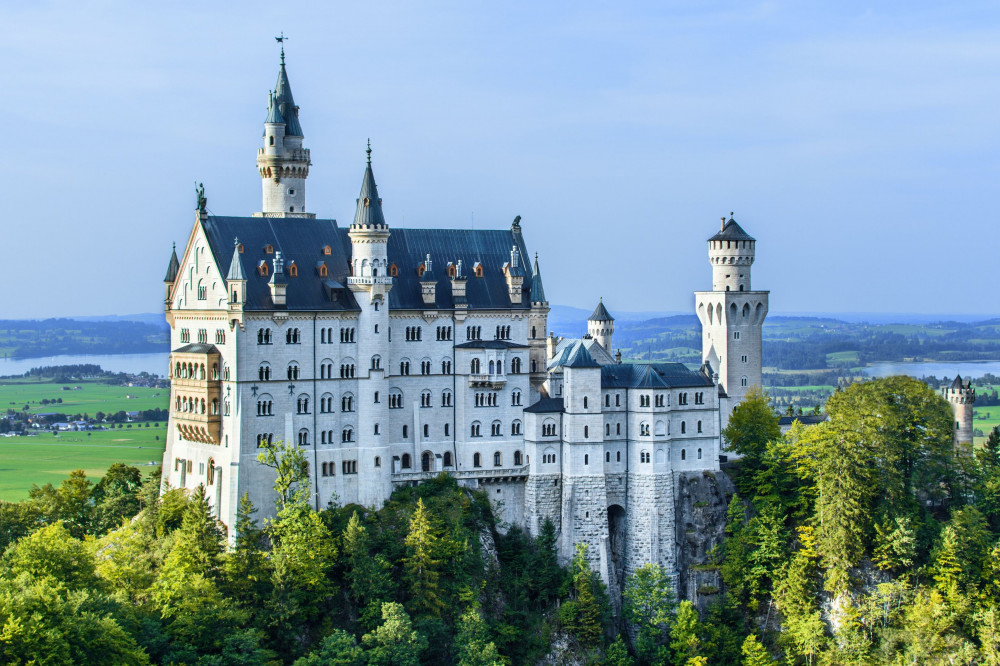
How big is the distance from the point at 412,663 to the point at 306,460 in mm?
17487

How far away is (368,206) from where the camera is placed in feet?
322

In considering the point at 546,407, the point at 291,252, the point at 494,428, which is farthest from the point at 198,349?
the point at 546,407

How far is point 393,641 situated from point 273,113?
44686 millimetres

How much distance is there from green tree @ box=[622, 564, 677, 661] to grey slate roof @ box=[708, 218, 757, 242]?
33.1 metres

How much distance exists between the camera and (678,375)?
104750 mm

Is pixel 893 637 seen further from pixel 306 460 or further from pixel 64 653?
pixel 64 653

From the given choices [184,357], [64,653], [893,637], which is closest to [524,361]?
[184,357]

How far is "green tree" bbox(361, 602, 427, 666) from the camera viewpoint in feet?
281

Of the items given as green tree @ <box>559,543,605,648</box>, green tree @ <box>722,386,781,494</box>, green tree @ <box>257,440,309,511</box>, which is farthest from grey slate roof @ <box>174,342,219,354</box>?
green tree @ <box>722,386,781,494</box>

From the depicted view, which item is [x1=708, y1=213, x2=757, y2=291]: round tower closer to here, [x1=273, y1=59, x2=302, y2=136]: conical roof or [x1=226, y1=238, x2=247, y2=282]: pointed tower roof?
[x1=273, y1=59, x2=302, y2=136]: conical roof

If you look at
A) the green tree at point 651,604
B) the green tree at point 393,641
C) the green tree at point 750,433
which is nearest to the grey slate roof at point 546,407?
the green tree at point 651,604

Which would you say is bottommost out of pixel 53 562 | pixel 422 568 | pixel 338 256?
pixel 422 568

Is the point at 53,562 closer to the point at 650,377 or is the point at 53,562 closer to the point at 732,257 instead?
the point at 650,377

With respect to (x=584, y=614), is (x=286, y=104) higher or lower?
higher
